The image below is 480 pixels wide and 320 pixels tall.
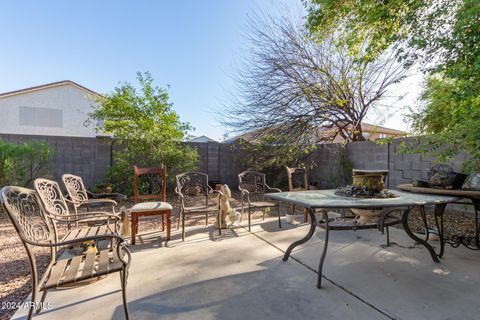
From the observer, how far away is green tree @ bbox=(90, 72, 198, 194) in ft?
19.7

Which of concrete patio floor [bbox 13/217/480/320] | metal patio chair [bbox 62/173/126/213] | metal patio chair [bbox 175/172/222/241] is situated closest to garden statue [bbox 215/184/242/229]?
metal patio chair [bbox 175/172/222/241]

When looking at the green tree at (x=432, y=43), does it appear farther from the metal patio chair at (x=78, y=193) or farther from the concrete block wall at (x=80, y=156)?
the concrete block wall at (x=80, y=156)

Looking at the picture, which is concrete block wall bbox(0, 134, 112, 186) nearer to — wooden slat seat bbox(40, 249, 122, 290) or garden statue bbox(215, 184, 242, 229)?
garden statue bbox(215, 184, 242, 229)

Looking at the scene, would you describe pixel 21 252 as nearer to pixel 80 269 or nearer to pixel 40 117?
pixel 80 269

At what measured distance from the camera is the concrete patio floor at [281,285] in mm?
1660

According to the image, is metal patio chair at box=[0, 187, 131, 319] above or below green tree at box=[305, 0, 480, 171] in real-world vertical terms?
below

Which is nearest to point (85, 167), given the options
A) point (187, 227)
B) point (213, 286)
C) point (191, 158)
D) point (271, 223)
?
point (191, 158)

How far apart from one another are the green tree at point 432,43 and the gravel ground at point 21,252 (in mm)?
1058

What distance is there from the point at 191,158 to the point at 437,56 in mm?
5087

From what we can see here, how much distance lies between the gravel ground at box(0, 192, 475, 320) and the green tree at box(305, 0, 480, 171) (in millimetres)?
1058

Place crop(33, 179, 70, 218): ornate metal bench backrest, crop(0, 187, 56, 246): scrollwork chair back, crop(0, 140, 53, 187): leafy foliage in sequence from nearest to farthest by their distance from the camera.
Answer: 1. crop(0, 187, 56, 246): scrollwork chair back
2. crop(33, 179, 70, 218): ornate metal bench backrest
3. crop(0, 140, 53, 187): leafy foliage

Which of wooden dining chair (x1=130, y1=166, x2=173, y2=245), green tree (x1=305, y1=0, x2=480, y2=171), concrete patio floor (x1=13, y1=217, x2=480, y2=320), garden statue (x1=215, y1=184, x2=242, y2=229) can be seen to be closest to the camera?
concrete patio floor (x1=13, y1=217, x2=480, y2=320)

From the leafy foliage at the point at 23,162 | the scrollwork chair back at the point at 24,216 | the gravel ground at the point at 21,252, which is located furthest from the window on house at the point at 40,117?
the scrollwork chair back at the point at 24,216

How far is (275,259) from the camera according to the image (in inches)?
100
